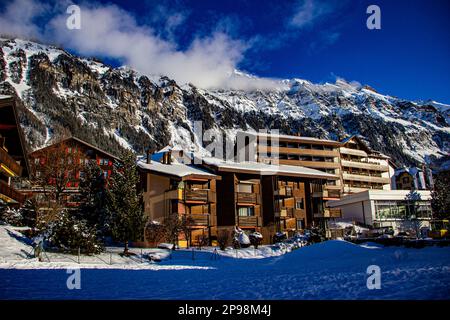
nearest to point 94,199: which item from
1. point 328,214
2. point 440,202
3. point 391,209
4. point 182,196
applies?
point 182,196

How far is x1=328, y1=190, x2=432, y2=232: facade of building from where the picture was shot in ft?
163

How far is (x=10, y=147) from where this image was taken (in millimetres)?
30875

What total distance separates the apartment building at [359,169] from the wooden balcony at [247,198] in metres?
47.2

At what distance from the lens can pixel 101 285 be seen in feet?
42.3

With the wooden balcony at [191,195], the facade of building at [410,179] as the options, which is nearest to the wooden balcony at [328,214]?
the wooden balcony at [191,195]

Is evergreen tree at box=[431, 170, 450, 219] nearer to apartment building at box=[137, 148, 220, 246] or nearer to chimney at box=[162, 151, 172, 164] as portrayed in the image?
apartment building at box=[137, 148, 220, 246]

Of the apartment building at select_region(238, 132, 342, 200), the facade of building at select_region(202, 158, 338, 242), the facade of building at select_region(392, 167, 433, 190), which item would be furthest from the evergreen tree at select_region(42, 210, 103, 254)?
the facade of building at select_region(392, 167, 433, 190)

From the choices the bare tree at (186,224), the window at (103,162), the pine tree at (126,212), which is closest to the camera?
the pine tree at (126,212)

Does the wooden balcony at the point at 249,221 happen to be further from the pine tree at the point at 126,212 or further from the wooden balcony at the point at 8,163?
the wooden balcony at the point at 8,163

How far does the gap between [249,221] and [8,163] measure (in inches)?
897

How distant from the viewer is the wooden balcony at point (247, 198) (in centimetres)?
3892

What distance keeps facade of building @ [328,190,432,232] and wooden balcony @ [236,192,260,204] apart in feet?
63.2

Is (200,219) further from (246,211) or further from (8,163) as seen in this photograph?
(8,163)

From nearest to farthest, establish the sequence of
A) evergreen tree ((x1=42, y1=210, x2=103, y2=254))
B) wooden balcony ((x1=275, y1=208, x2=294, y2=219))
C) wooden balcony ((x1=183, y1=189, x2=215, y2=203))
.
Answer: evergreen tree ((x1=42, y1=210, x2=103, y2=254)), wooden balcony ((x1=183, y1=189, x2=215, y2=203)), wooden balcony ((x1=275, y1=208, x2=294, y2=219))
